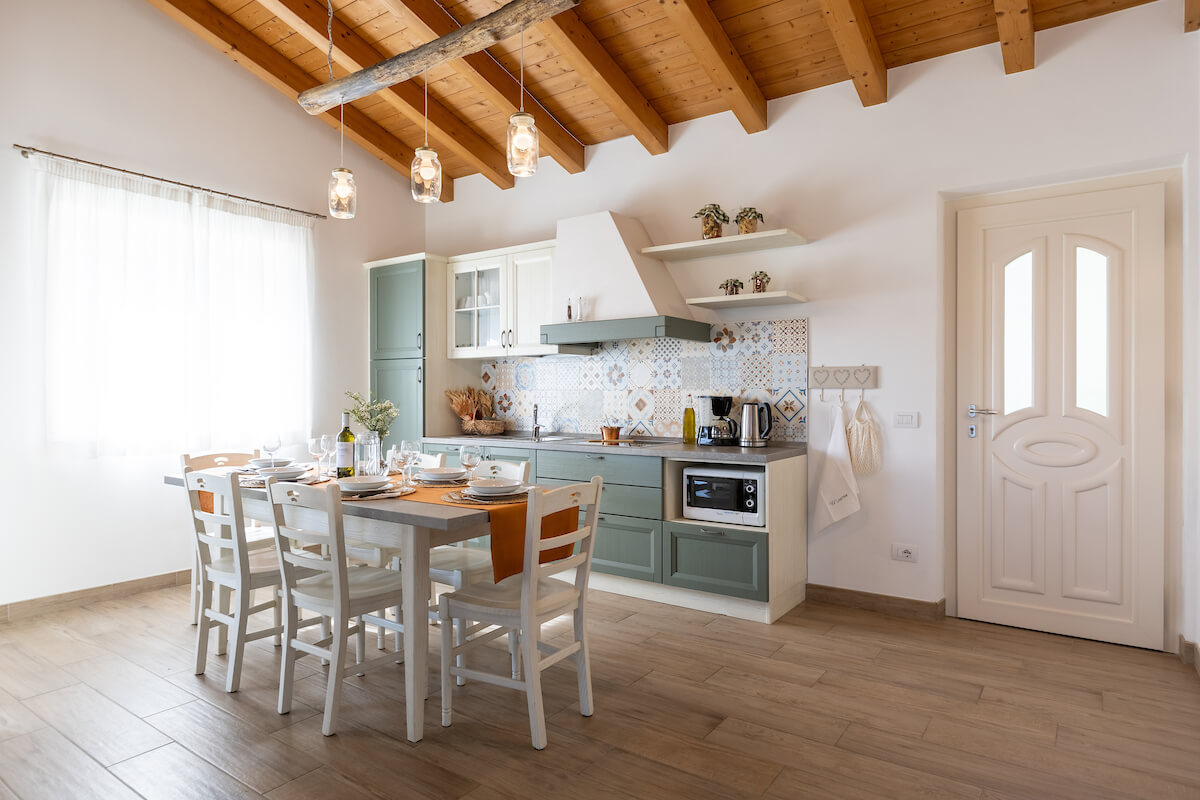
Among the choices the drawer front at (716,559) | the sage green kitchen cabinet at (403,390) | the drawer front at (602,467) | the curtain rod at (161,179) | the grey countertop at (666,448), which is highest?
the curtain rod at (161,179)

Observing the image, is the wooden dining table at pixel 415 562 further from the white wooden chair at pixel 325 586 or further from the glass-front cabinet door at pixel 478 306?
the glass-front cabinet door at pixel 478 306

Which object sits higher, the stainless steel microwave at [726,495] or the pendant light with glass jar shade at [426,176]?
the pendant light with glass jar shade at [426,176]

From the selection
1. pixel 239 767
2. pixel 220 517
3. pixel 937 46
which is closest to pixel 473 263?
pixel 220 517

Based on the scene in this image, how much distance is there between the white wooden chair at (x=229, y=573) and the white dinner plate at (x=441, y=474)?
2.22ft

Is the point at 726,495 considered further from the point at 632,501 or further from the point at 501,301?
the point at 501,301

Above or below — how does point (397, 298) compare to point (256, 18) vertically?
below

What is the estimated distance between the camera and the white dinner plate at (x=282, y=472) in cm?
302

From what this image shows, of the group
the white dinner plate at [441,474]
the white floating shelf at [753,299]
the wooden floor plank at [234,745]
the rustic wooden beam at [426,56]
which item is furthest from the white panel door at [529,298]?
the wooden floor plank at [234,745]

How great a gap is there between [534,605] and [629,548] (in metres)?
1.72

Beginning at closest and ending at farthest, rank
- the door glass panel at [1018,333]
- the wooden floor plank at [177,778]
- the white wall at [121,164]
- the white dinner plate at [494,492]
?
the wooden floor plank at [177,778]
the white dinner plate at [494,492]
the door glass panel at [1018,333]
the white wall at [121,164]

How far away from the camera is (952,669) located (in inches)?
118

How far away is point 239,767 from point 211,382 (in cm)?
286

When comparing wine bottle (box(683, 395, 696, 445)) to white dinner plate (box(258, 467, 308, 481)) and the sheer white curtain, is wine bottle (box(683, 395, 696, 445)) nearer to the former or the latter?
white dinner plate (box(258, 467, 308, 481))

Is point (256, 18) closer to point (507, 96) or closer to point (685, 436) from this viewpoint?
point (507, 96)
